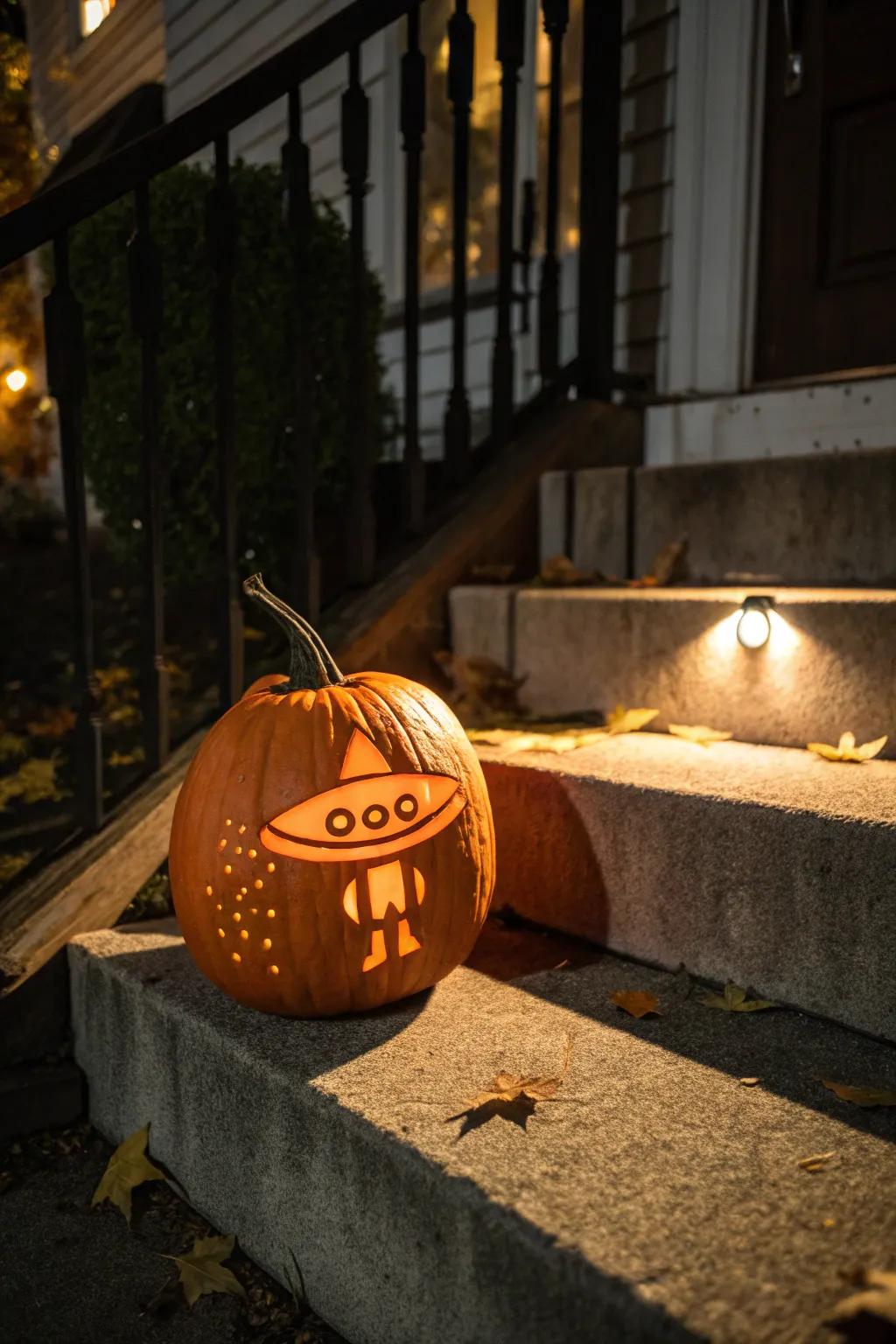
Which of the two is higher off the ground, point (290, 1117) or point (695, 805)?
point (695, 805)

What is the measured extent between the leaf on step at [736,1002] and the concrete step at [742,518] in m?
0.98

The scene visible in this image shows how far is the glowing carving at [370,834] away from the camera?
4.17 ft

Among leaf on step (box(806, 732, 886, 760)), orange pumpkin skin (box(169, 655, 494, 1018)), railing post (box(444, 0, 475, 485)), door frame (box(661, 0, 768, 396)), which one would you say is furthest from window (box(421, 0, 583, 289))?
orange pumpkin skin (box(169, 655, 494, 1018))

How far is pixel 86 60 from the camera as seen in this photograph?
8227mm

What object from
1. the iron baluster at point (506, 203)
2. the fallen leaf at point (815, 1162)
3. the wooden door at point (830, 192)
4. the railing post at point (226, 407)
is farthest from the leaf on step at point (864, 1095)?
the wooden door at point (830, 192)

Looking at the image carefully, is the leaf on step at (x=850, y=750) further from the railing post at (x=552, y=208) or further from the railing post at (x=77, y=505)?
the railing post at (x=552, y=208)

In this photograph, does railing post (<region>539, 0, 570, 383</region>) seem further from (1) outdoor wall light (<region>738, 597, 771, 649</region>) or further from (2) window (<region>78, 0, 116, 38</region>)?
(2) window (<region>78, 0, 116, 38</region>)

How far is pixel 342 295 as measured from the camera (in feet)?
9.65

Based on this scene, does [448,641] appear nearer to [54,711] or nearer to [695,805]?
[695,805]

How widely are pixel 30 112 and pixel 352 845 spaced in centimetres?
1078

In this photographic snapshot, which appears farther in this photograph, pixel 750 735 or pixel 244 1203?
pixel 750 735

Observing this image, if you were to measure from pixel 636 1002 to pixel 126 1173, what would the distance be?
78 cm

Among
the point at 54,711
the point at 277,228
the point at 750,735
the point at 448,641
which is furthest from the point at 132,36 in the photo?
the point at 750,735

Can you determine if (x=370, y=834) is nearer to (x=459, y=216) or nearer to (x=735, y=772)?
(x=735, y=772)
